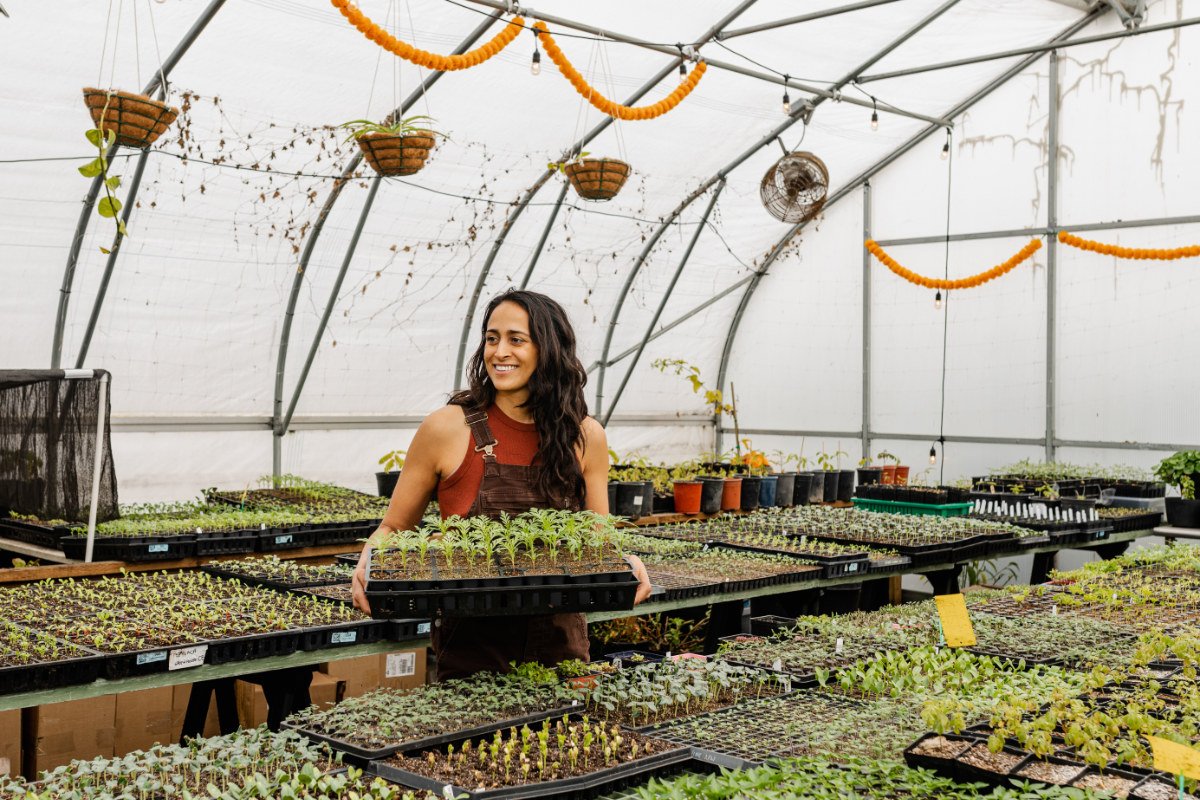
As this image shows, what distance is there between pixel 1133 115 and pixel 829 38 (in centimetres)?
313

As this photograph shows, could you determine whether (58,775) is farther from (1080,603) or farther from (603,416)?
(603,416)

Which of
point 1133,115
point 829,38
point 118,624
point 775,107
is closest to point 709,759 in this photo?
point 118,624

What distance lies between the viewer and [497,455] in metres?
2.79

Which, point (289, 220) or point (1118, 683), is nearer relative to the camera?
point (1118, 683)

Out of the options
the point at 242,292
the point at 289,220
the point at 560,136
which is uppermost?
the point at 560,136

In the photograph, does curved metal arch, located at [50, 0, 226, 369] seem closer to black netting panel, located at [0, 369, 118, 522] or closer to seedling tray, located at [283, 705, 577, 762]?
black netting panel, located at [0, 369, 118, 522]

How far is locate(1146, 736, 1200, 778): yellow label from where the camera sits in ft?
5.87

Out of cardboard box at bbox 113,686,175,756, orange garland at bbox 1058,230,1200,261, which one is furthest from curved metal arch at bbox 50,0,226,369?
orange garland at bbox 1058,230,1200,261

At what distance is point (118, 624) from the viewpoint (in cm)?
329

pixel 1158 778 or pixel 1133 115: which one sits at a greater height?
pixel 1133 115

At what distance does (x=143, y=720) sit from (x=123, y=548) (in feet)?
4.33

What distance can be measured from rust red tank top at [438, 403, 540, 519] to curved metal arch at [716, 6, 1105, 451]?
8449 mm

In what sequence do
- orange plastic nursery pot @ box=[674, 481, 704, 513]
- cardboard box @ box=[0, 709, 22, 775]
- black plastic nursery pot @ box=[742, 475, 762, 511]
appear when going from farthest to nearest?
black plastic nursery pot @ box=[742, 475, 762, 511]
orange plastic nursery pot @ box=[674, 481, 704, 513]
cardboard box @ box=[0, 709, 22, 775]

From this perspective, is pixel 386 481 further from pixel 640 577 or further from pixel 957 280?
pixel 957 280
